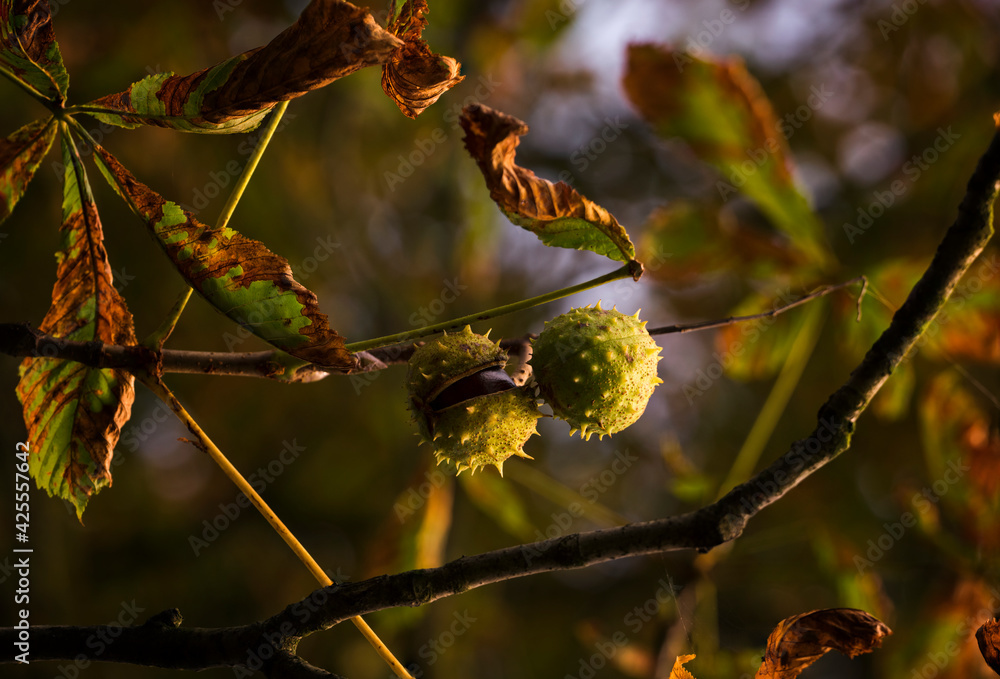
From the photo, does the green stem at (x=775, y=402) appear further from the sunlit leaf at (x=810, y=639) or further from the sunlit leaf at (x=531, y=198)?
the sunlit leaf at (x=531, y=198)

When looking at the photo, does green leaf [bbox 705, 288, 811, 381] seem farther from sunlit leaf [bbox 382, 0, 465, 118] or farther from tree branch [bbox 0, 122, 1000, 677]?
sunlit leaf [bbox 382, 0, 465, 118]

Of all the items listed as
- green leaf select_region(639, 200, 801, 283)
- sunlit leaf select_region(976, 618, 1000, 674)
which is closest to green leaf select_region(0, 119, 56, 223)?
green leaf select_region(639, 200, 801, 283)

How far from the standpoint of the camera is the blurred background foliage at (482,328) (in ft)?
6.12

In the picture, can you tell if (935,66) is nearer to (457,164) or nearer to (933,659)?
(457,164)

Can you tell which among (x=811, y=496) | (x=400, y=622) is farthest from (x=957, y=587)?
(x=400, y=622)

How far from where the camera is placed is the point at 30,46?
2.23 feet

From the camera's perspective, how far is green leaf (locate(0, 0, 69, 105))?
0.66m

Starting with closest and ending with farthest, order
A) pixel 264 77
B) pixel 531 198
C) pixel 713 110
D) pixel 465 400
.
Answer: pixel 264 77, pixel 531 198, pixel 465 400, pixel 713 110

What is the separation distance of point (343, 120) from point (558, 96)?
0.88m

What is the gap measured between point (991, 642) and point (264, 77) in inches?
38.9

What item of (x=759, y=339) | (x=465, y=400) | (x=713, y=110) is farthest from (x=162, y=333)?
(x=759, y=339)

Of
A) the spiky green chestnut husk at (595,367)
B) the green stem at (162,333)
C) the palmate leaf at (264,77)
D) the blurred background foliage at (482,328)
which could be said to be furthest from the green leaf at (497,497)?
the palmate leaf at (264,77)

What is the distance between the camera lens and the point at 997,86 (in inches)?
78.5

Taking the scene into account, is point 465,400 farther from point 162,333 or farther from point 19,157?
point 19,157
